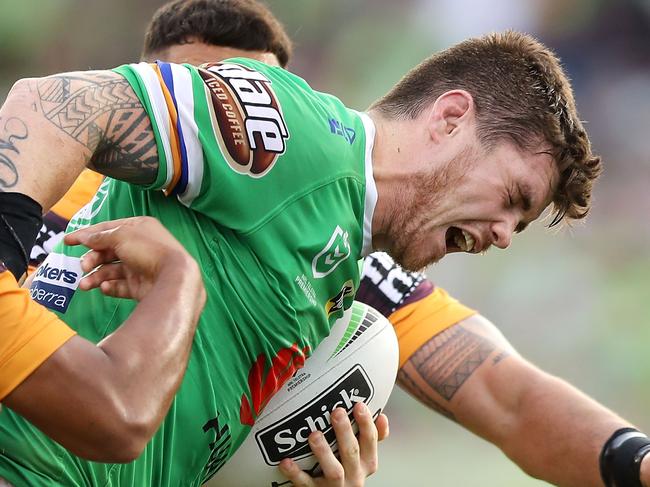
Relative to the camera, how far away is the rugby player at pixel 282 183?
2.07 meters

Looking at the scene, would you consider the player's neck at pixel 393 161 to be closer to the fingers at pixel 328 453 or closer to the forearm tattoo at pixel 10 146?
the fingers at pixel 328 453

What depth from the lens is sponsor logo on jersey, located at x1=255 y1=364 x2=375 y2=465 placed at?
2631 mm

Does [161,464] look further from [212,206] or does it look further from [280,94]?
[280,94]

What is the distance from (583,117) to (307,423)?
17.4 ft

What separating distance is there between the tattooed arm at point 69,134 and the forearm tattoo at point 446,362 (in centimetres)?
154

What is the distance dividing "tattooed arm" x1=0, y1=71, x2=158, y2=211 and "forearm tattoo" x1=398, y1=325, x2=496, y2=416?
1.54 metres

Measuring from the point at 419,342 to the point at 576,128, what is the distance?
1.07m

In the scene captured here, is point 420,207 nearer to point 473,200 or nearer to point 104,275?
point 473,200

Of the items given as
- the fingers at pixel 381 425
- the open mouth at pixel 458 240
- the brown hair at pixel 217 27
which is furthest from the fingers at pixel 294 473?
the brown hair at pixel 217 27

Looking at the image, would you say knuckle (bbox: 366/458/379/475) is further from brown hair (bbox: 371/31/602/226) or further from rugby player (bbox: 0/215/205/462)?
rugby player (bbox: 0/215/205/462)

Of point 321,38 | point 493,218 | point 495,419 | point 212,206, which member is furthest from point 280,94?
point 321,38

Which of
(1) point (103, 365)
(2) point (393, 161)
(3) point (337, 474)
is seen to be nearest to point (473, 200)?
(2) point (393, 161)

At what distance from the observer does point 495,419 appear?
11.1 feet

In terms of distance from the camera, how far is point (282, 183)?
2.19 meters
